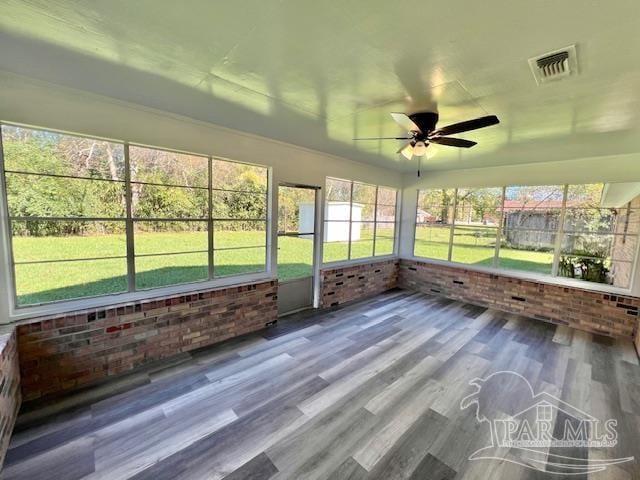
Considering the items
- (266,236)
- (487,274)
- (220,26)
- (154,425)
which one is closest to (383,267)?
(487,274)

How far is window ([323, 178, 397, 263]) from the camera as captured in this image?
4953 mm

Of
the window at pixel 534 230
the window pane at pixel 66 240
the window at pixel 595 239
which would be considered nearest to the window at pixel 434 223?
the window at pixel 534 230

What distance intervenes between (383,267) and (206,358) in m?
4.06

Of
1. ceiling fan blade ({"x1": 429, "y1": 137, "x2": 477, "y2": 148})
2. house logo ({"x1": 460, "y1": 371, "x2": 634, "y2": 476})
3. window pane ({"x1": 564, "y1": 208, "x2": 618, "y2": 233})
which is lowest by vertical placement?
house logo ({"x1": 460, "y1": 371, "x2": 634, "y2": 476})

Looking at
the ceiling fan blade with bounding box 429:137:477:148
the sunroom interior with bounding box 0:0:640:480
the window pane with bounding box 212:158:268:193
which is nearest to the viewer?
the sunroom interior with bounding box 0:0:640:480

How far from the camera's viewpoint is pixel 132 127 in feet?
8.80

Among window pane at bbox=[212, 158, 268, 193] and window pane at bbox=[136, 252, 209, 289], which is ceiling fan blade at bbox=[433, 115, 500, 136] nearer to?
window pane at bbox=[212, 158, 268, 193]

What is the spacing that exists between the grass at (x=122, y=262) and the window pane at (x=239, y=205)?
0.26 metres

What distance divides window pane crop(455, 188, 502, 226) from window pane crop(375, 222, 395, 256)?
1418 mm

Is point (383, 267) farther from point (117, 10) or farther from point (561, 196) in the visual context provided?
point (117, 10)

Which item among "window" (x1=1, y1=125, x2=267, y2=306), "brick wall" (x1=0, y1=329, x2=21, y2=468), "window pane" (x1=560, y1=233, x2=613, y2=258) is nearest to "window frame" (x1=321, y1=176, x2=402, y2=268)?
"window" (x1=1, y1=125, x2=267, y2=306)

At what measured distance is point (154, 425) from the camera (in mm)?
2086

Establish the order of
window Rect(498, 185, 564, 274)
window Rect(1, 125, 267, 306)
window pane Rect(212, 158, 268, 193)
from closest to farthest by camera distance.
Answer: window Rect(1, 125, 267, 306) → window pane Rect(212, 158, 268, 193) → window Rect(498, 185, 564, 274)

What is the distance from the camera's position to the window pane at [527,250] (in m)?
4.68
